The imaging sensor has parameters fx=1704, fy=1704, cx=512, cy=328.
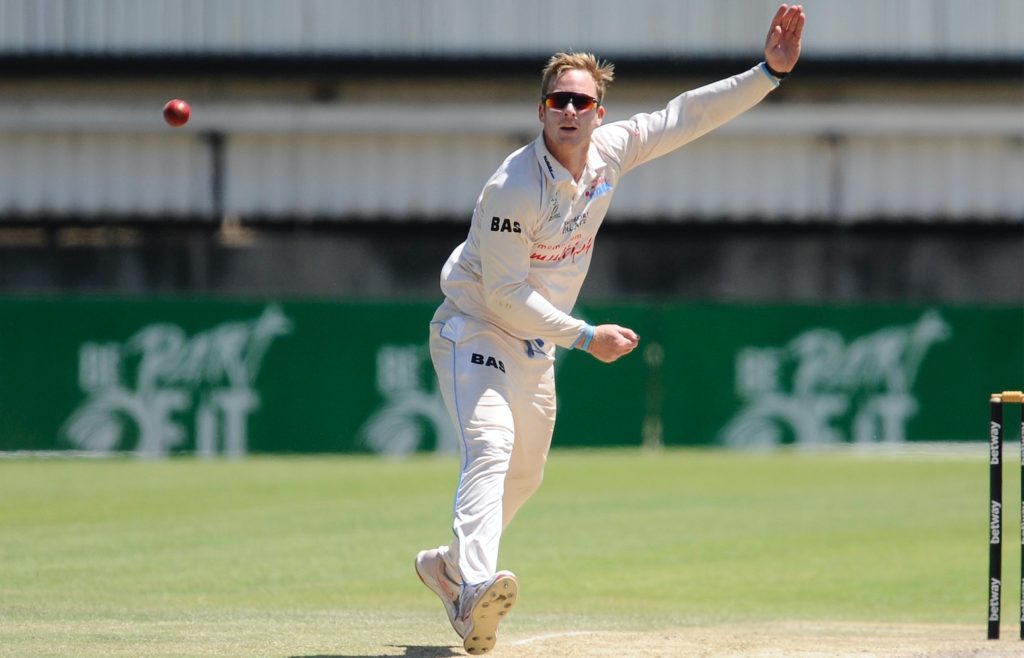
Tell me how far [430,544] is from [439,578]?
545cm

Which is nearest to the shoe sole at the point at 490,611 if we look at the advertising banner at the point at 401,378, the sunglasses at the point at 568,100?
the sunglasses at the point at 568,100

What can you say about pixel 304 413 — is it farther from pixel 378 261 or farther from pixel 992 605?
pixel 992 605

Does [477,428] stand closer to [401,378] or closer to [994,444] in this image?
[994,444]

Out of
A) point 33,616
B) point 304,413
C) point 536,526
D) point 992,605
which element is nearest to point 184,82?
point 304,413

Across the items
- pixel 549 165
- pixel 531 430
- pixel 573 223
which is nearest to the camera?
pixel 549 165

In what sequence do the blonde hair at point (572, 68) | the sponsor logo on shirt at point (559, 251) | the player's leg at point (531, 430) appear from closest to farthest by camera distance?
the blonde hair at point (572, 68)
the sponsor logo on shirt at point (559, 251)
the player's leg at point (531, 430)

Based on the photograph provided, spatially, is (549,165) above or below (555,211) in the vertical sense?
above

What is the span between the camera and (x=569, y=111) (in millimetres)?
7000

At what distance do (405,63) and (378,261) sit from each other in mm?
2755

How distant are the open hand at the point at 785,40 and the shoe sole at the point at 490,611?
2.65 meters

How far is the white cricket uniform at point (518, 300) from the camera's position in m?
6.96

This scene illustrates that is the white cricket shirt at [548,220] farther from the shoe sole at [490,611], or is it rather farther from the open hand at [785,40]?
the shoe sole at [490,611]

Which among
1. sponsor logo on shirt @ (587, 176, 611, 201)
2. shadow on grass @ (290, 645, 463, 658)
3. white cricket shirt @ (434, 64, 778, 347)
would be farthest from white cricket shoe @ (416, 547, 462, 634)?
sponsor logo on shirt @ (587, 176, 611, 201)

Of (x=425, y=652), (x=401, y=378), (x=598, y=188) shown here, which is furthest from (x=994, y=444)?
(x=401, y=378)
